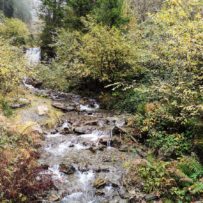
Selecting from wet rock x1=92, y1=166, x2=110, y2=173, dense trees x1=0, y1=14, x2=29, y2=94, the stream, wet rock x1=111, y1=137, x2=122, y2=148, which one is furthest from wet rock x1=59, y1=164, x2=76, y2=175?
dense trees x1=0, y1=14, x2=29, y2=94

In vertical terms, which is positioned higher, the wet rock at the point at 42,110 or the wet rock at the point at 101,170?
the wet rock at the point at 101,170

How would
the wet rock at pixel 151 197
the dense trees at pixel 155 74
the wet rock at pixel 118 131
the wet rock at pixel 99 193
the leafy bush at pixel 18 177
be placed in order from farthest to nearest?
the wet rock at pixel 118 131, the dense trees at pixel 155 74, the wet rock at pixel 99 193, the wet rock at pixel 151 197, the leafy bush at pixel 18 177

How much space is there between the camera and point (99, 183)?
7539mm

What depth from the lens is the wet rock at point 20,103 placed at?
41.8 ft

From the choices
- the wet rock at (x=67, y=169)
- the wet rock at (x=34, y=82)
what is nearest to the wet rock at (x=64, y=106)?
the wet rock at (x=34, y=82)

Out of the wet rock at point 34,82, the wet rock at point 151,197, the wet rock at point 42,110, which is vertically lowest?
the wet rock at point 34,82

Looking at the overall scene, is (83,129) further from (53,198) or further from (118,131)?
(53,198)

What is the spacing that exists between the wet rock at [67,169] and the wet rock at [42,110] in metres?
4.83

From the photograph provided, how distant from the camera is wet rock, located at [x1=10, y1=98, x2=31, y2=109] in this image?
501 inches

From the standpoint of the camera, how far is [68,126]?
12.0m

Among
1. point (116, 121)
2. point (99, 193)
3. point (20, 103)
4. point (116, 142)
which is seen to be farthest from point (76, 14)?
point (99, 193)

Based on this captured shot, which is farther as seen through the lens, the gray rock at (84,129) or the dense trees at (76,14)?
the dense trees at (76,14)

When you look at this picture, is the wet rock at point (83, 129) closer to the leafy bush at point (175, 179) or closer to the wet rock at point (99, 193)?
the leafy bush at point (175, 179)

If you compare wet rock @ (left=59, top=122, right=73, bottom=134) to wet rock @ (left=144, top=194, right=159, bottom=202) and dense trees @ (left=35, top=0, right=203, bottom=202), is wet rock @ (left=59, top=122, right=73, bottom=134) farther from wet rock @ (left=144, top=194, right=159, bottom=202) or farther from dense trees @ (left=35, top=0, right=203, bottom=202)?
wet rock @ (left=144, top=194, right=159, bottom=202)
